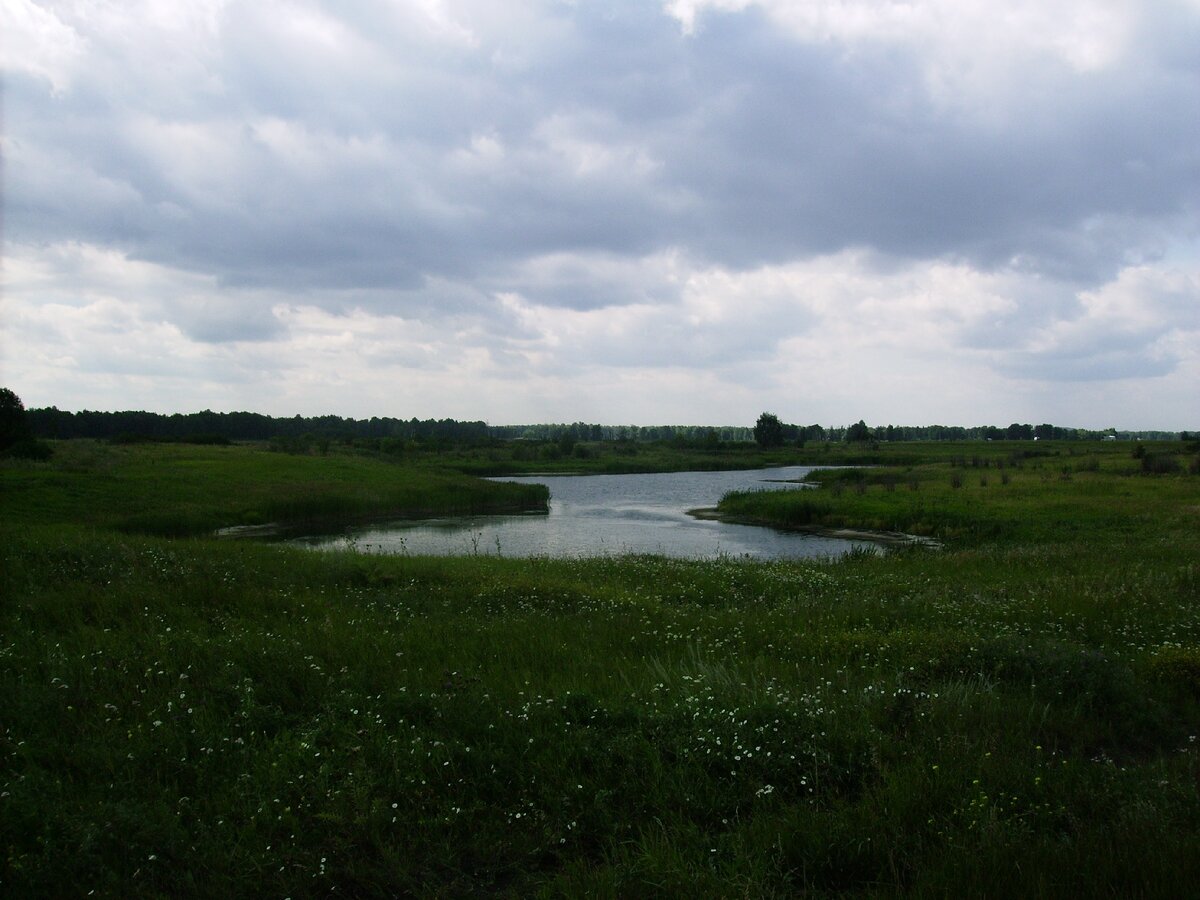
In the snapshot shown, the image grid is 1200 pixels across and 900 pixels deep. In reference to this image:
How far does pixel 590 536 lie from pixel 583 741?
31.2 meters

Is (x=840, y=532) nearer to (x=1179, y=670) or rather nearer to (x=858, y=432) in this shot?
(x=1179, y=670)

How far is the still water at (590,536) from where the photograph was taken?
99.6ft

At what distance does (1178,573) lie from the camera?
14.9 metres

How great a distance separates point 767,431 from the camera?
15700 centimetres

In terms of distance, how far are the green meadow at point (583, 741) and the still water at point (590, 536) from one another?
44.0ft

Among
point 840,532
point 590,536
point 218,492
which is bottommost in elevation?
point 840,532

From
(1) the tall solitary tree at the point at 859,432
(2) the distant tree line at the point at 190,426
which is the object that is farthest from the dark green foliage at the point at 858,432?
(2) the distant tree line at the point at 190,426

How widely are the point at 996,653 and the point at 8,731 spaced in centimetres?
966

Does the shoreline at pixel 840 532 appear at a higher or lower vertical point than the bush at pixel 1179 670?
lower

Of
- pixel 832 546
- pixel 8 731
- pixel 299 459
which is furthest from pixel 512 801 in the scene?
pixel 299 459

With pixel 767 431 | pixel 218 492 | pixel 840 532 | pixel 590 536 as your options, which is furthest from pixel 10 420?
pixel 767 431

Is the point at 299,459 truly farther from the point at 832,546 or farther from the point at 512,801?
the point at 512,801

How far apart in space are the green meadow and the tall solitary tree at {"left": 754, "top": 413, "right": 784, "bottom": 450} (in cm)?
14525

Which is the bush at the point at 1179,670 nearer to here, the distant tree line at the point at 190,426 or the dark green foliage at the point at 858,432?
the distant tree line at the point at 190,426
